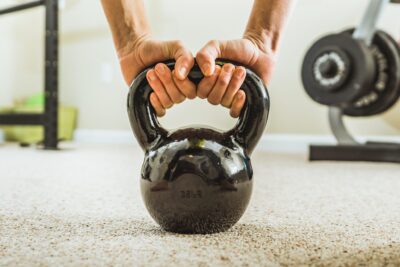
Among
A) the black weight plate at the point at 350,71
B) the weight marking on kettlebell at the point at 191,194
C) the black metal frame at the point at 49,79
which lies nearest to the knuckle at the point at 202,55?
the weight marking on kettlebell at the point at 191,194

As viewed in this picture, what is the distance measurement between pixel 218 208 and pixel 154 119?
170 millimetres

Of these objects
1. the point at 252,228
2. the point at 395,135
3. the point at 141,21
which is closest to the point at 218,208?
the point at 252,228

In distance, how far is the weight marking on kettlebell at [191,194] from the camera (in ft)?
2.13

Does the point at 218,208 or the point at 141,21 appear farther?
the point at 141,21

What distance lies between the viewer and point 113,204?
97 cm

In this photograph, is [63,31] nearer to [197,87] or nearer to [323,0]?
[323,0]

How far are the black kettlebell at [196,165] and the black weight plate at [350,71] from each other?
135 cm

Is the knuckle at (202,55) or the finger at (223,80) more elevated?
the knuckle at (202,55)

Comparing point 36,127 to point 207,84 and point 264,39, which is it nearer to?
point 264,39

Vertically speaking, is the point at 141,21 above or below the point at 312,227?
above

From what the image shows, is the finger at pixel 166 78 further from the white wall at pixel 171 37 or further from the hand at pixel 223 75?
the white wall at pixel 171 37

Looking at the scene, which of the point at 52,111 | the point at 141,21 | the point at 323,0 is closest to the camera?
the point at 141,21

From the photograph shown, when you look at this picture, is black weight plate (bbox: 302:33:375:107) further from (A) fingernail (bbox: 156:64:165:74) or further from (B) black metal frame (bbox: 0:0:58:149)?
(A) fingernail (bbox: 156:64:165:74)

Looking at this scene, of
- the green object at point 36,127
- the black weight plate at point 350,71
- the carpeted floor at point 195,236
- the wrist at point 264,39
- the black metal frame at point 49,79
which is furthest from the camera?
the green object at point 36,127
